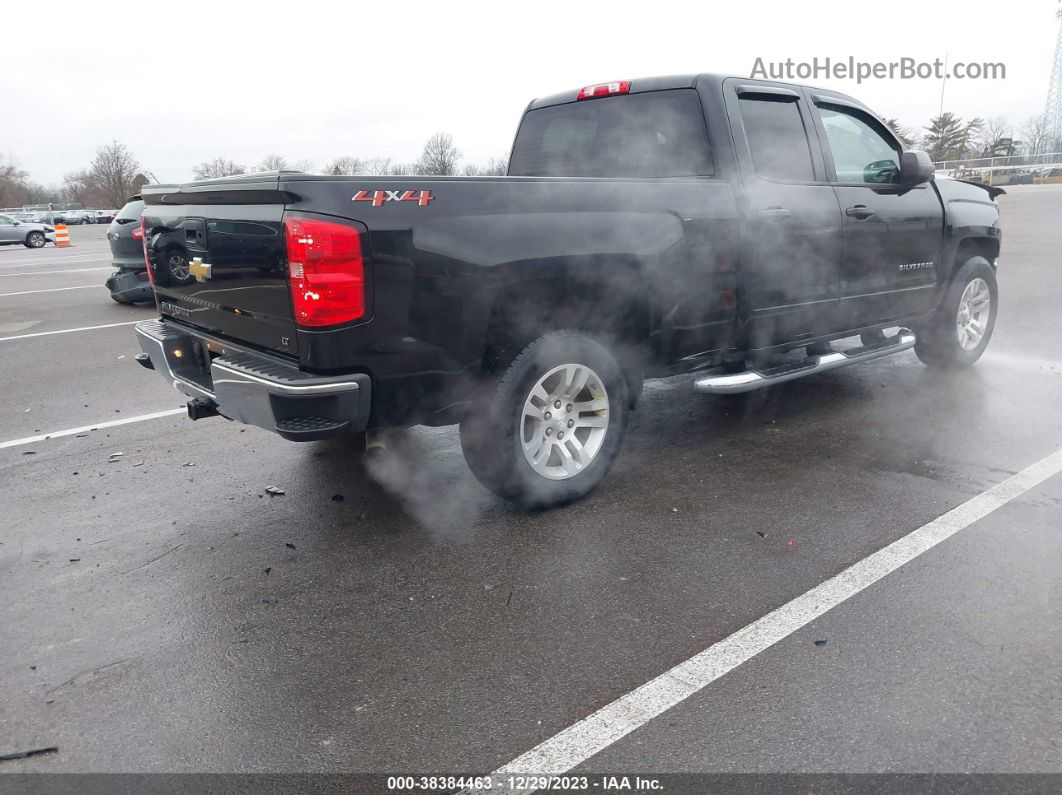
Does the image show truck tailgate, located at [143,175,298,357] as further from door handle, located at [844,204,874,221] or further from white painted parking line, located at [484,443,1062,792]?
door handle, located at [844,204,874,221]

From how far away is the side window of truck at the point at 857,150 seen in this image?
15.8 ft

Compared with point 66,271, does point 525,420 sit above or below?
below

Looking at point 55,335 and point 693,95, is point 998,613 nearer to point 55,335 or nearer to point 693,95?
point 693,95

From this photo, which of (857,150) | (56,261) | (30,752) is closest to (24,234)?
(56,261)

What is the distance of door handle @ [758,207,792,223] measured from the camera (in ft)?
13.5

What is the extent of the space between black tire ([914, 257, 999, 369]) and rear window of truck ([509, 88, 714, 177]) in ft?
8.61

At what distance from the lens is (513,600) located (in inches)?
115

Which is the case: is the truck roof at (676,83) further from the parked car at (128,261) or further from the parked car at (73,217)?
the parked car at (73,217)

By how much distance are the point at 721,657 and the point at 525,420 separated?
4.65 feet

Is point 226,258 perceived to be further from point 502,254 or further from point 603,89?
point 603,89

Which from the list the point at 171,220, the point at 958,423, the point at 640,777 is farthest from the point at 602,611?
the point at 958,423

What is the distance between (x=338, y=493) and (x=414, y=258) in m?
1.49

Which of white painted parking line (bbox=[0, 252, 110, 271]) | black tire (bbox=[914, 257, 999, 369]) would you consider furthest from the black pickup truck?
white painted parking line (bbox=[0, 252, 110, 271])

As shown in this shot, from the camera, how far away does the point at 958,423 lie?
15.7 ft
